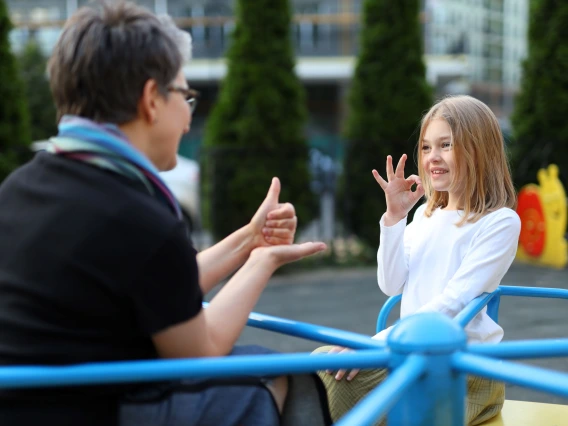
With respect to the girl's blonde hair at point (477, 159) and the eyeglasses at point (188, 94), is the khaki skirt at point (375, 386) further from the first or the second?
the eyeglasses at point (188, 94)

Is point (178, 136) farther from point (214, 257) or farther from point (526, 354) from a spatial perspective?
point (526, 354)

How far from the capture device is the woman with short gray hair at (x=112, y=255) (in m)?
1.23

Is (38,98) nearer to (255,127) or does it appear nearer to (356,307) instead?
(255,127)

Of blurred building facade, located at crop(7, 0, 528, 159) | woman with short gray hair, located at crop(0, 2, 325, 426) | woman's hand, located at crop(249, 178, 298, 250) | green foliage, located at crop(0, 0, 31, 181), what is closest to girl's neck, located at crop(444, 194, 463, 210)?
woman's hand, located at crop(249, 178, 298, 250)

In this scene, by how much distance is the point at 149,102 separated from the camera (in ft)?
4.47

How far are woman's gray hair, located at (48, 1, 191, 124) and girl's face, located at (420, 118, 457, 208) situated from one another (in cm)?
101

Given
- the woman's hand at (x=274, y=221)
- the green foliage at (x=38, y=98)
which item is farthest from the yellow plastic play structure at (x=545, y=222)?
the green foliage at (x=38, y=98)

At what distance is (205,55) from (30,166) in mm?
28264

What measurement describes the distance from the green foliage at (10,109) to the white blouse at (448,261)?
6585mm

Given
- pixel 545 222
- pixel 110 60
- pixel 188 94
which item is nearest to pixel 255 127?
pixel 545 222

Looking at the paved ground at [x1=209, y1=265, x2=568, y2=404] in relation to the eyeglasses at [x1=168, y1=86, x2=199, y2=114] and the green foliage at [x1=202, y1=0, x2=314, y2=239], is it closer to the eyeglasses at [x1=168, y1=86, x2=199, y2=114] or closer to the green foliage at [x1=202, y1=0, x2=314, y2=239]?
the green foliage at [x1=202, y1=0, x2=314, y2=239]

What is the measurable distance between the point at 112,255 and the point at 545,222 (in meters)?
7.53

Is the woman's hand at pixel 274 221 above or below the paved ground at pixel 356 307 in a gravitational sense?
above

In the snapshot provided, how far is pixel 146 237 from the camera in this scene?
122 centimetres
